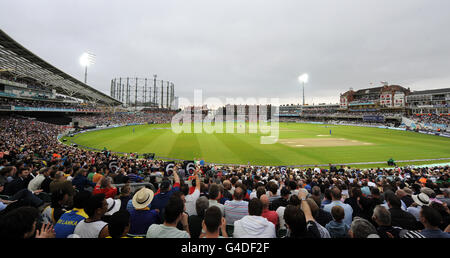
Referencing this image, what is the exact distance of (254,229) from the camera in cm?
285

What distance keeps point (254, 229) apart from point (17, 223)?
3.04m

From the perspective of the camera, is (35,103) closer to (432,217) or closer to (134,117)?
(134,117)

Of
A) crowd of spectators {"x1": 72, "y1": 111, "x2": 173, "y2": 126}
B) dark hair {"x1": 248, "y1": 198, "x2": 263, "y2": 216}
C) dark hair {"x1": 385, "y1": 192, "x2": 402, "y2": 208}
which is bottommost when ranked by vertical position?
dark hair {"x1": 385, "y1": 192, "x2": 402, "y2": 208}

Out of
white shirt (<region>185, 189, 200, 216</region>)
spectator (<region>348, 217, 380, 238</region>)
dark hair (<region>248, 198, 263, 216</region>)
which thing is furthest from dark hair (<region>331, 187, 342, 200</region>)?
white shirt (<region>185, 189, 200, 216</region>)

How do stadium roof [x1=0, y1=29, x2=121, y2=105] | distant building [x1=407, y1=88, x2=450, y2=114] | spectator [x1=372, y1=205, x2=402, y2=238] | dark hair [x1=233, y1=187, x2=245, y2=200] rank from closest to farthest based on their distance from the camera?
spectator [x1=372, y1=205, x2=402, y2=238]
dark hair [x1=233, y1=187, x2=245, y2=200]
stadium roof [x1=0, y1=29, x2=121, y2=105]
distant building [x1=407, y1=88, x2=450, y2=114]

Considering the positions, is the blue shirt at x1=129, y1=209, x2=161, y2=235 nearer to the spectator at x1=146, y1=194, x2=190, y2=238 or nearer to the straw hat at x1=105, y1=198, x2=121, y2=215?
the spectator at x1=146, y1=194, x2=190, y2=238

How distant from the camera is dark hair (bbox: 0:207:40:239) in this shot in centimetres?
218

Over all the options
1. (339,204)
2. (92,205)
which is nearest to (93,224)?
(92,205)

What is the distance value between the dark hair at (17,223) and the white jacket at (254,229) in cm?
275

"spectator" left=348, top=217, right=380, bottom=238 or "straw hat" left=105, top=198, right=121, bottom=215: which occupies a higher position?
"spectator" left=348, top=217, right=380, bottom=238

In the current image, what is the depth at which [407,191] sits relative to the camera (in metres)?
5.86

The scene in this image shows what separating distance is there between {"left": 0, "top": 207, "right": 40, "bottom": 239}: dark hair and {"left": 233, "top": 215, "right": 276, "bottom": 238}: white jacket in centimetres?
275
